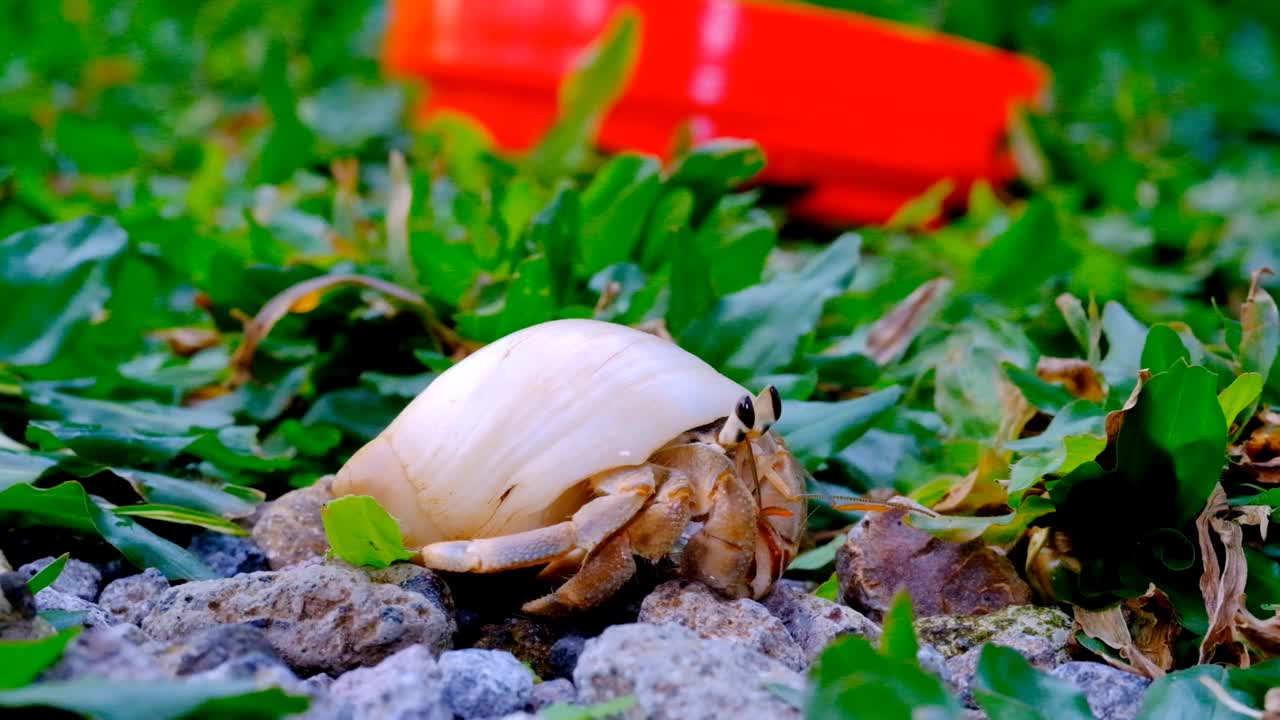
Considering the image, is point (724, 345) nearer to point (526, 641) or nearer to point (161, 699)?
point (526, 641)

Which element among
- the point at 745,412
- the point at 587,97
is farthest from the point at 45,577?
the point at 587,97

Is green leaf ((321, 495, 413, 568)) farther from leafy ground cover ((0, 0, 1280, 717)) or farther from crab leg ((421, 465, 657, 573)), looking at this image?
leafy ground cover ((0, 0, 1280, 717))

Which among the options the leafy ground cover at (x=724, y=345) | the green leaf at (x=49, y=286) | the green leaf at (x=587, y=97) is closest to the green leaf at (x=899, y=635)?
the leafy ground cover at (x=724, y=345)

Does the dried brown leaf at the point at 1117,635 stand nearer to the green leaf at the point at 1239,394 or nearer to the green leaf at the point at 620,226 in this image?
the green leaf at the point at 1239,394

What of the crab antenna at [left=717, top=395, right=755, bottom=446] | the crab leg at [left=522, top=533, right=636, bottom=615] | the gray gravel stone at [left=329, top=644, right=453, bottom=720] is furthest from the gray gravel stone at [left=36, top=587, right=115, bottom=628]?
the crab antenna at [left=717, top=395, right=755, bottom=446]

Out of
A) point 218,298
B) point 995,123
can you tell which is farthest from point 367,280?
point 995,123

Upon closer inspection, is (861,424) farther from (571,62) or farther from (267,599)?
(571,62)
